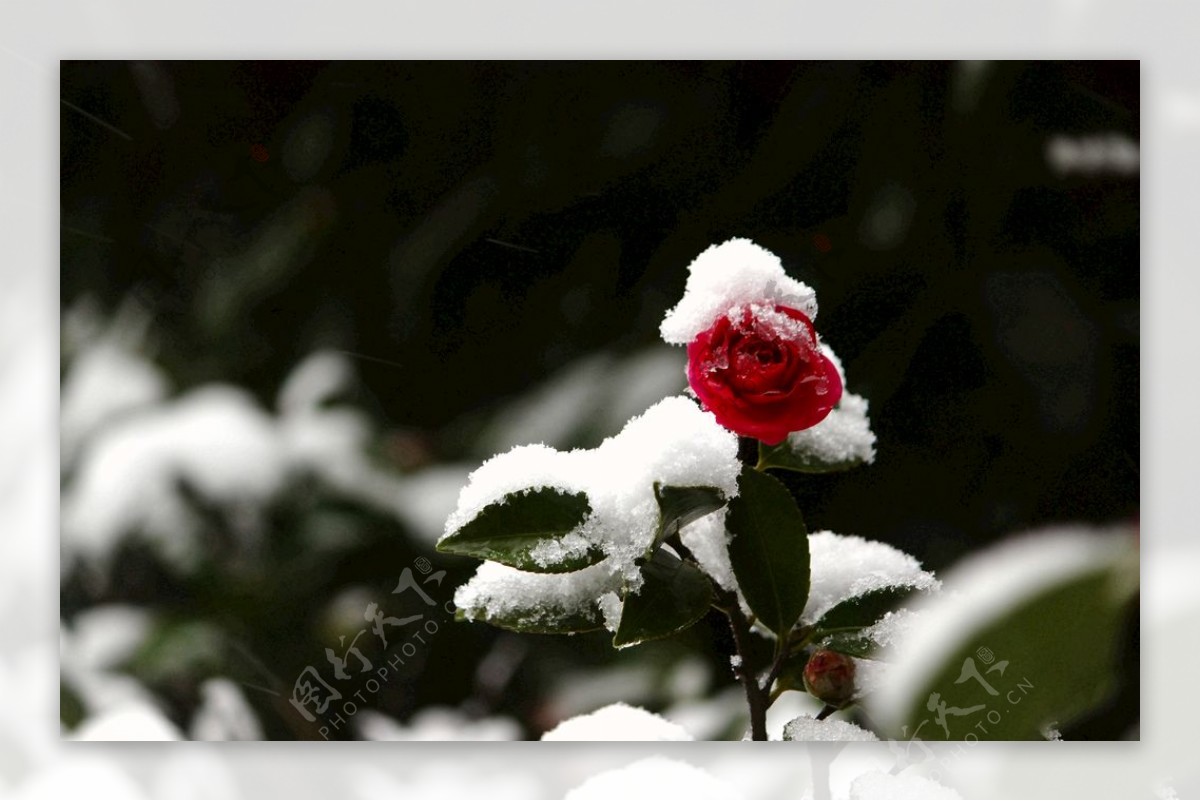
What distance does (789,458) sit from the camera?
884 millimetres

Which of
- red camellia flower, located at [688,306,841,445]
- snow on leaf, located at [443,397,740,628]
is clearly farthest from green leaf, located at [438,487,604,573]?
red camellia flower, located at [688,306,841,445]

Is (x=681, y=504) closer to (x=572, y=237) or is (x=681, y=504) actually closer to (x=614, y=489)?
(x=614, y=489)

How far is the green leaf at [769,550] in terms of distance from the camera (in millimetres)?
813

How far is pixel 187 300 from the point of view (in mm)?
1060

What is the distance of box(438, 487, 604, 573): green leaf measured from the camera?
817mm

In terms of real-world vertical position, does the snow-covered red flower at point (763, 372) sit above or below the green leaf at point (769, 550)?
above

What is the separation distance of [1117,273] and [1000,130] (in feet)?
0.56

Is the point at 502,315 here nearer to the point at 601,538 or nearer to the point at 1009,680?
the point at 601,538

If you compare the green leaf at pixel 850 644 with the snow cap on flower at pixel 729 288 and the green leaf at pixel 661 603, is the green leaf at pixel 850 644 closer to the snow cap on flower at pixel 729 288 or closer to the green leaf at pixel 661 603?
the green leaf at pixel 661 603

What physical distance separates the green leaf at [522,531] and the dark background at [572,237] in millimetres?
213

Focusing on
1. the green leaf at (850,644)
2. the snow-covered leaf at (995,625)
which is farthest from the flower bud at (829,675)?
the snow-covered leaf at (995,625)

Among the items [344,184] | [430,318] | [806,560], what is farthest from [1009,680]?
[344,184]

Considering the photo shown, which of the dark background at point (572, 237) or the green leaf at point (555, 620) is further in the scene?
the dark background at point (572, 237)

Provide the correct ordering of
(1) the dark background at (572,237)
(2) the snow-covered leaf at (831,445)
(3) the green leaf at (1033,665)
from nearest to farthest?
(3) the green leaf at (1033,665) → (2) the snow-covered leaf at (831,445) → (1) the dark background at (572,237)
